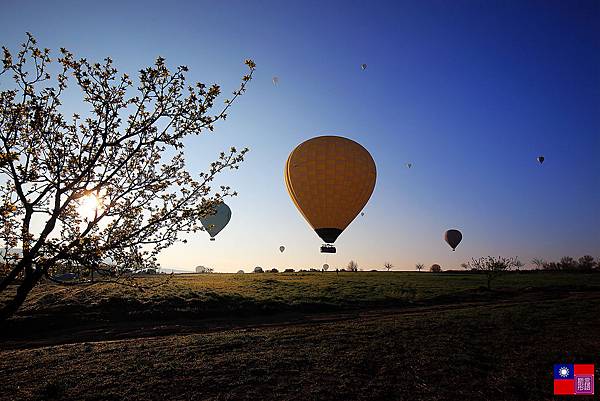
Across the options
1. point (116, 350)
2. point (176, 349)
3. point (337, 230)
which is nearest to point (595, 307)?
point (337, 230)

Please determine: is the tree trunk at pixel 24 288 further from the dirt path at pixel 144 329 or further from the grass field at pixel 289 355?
the dirt path at pixel 144 329

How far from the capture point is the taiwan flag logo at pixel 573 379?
462 inches

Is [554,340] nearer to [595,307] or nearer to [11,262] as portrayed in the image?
[595,307]

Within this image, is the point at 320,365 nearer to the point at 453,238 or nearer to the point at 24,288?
the point at 24,288

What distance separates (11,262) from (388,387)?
1092 cm

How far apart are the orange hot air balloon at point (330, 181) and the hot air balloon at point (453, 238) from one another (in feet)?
186

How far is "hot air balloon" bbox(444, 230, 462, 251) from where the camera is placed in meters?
88.3

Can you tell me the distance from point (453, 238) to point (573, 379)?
265 feet

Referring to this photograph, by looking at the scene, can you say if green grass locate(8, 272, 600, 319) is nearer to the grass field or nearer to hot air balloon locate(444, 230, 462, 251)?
the grass field

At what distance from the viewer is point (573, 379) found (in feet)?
41.0

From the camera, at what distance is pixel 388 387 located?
11820mm

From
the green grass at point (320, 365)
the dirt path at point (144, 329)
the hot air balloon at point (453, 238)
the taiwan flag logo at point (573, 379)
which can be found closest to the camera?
the green grass at point (320, 365)

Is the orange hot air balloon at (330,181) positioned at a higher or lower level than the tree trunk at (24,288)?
higher

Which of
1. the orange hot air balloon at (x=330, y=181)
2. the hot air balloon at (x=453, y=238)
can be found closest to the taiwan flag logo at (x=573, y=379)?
the orange hot air balloon at (x=330, y=181)
